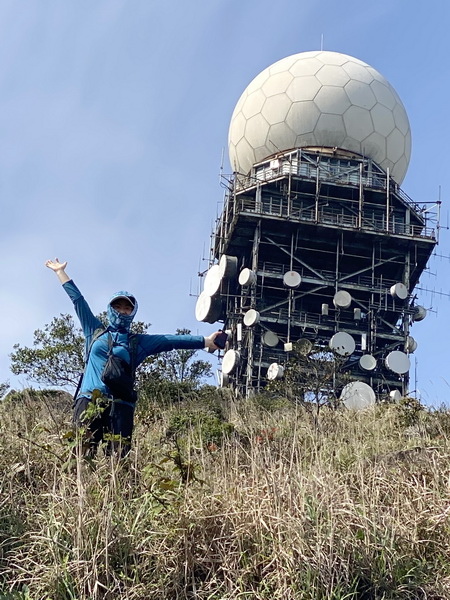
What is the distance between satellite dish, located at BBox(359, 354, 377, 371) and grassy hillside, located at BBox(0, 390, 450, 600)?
2808cm

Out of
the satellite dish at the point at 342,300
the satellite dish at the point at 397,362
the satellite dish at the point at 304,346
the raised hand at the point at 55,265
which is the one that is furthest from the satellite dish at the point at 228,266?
the raised hand at the point at 55,265

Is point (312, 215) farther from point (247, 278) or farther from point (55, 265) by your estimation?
point (55, 265)

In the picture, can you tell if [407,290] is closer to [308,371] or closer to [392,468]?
[308,371]

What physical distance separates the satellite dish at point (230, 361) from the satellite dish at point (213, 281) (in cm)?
332

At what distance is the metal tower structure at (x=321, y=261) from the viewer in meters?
34.5

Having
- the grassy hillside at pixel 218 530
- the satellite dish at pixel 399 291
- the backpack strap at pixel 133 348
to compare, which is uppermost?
the satellite dish at pixel 399 291

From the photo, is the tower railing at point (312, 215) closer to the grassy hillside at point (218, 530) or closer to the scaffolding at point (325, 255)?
the scaffolding at point (325, 255)

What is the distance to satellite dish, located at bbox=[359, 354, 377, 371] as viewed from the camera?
33594 mm

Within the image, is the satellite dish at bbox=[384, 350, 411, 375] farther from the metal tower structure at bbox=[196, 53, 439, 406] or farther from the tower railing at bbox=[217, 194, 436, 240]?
the tower railing at bbox=[217, 194, 436, 240]

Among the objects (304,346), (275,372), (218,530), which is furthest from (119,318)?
(275,372)

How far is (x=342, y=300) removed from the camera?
112 feet

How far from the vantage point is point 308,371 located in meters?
23.7

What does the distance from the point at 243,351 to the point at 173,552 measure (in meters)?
31.2

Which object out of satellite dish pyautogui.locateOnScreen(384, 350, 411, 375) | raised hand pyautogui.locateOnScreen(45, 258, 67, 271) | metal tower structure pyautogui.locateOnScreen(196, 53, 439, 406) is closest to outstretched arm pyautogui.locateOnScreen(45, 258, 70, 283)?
raised hand pyautogui.locateOnScreen(45, 258, 67, 271)
